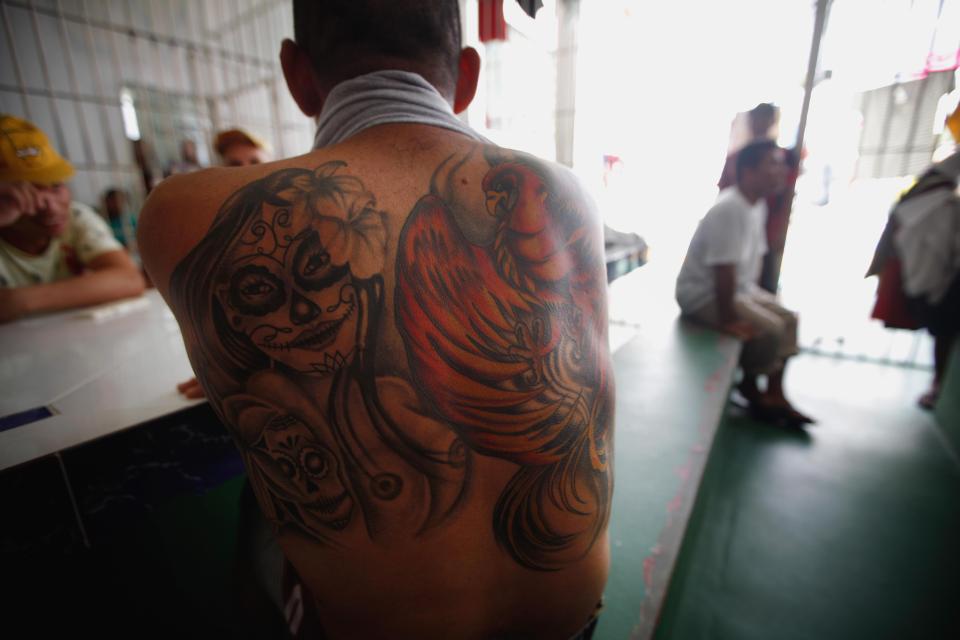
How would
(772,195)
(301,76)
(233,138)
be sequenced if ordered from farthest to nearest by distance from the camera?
(772,195), (233,138), (301,76)

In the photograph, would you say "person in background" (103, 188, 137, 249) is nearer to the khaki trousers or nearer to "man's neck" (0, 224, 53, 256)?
"man's neck" (0, 224, 53, 256)

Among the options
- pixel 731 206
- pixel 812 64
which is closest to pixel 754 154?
pixel 731 206

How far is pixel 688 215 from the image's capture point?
4.16 m

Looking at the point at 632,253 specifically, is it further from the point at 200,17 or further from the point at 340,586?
the point at 200,17

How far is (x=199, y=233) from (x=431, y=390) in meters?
0.37

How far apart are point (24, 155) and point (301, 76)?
4.08 ft

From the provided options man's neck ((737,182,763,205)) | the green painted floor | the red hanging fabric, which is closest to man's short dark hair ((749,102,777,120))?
man's neck ((737,182,763,205))

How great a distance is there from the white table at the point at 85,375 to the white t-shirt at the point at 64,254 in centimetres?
20

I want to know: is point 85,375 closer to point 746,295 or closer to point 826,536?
point 826,536

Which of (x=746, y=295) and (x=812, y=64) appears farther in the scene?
(x=812, y=64)

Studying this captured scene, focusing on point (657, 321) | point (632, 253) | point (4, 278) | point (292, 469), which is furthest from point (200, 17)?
point (292, 469)

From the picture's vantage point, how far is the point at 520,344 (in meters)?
0.58

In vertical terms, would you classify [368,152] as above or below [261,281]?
above

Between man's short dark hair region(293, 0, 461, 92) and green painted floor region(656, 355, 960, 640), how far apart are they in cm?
135
